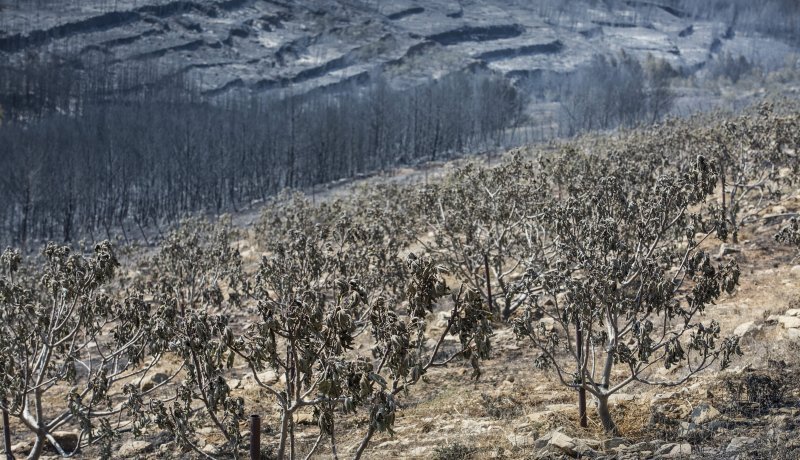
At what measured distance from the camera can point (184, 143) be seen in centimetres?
8106

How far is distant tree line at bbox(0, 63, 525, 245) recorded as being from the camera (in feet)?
225

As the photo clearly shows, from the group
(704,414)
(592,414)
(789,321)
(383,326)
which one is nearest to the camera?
(383,326)

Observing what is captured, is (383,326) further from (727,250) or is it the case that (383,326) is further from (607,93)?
(607,93)

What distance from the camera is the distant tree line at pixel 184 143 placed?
68500mm

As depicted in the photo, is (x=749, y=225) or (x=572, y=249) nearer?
(x=572, y=249)

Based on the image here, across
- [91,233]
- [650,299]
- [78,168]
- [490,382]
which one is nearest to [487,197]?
[490,382]

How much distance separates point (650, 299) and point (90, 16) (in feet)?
492

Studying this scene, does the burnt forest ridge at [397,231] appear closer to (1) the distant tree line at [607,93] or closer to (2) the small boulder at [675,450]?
(2) the small boulder at [675,450]

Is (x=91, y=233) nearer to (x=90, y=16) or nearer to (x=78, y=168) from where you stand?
(x=78, y=168)

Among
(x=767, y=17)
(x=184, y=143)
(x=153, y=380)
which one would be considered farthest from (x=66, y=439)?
(x=767, y=17)

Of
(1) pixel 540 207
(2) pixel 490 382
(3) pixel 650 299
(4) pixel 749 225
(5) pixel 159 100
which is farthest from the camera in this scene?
(5) pixel 159 100

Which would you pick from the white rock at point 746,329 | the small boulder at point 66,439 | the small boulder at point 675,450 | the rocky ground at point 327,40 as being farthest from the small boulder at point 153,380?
the rocky ground at point 327,40

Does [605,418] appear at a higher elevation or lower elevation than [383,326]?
lower

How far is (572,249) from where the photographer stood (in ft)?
36.9
